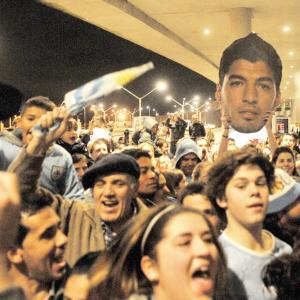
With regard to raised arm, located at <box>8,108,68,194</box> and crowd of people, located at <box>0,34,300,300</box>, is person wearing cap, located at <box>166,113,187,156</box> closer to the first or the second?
crowd of people, located at <box>0,34,300,300</box>

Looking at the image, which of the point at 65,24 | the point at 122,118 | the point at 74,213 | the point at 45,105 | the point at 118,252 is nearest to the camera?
the point at 118,252

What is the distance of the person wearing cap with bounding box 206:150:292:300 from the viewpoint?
2.85m

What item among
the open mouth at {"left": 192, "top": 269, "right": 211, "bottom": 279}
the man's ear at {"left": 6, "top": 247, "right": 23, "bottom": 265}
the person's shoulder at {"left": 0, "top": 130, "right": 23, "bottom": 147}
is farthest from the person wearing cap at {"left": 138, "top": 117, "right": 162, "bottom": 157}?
the open mouth at {"left": 192, "top": 269, "right": 211, "bottom": 279}

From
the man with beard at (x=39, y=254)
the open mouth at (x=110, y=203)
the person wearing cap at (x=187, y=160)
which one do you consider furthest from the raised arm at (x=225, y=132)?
the man with beard at (x=39, y=254)

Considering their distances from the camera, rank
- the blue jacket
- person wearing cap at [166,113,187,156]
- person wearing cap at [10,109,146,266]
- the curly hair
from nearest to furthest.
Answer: the curly hair, person wearing cap at [10,109,146,266], the blue jacket, person wearing cap at [166,113,187,156]

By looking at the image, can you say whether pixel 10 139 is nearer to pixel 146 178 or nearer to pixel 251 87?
pixel 146 178

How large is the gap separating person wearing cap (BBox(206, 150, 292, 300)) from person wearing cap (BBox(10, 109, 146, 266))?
0.55 meters

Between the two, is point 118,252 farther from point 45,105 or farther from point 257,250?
point 45,105

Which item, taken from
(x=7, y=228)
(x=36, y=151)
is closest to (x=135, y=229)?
(x=36, y=151)

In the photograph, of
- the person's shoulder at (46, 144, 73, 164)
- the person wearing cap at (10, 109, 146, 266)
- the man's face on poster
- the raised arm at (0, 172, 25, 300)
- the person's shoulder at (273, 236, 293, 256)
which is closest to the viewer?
the raised arm at (0, 172, 25, 300)

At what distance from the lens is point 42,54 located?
1889 cm

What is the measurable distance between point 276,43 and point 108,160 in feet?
49.4

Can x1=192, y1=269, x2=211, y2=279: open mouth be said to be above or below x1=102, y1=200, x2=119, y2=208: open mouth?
below

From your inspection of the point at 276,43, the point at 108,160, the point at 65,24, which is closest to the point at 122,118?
the point at 65,24
